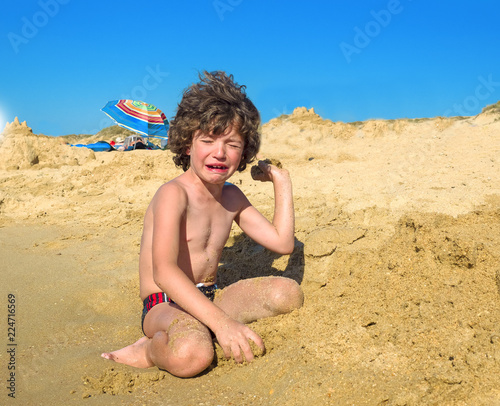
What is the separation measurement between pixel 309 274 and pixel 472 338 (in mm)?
1163

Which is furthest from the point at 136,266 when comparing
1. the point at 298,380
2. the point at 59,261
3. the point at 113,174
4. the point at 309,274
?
the point at 113,174

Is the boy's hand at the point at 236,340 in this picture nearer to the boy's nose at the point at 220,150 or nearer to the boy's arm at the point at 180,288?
the boy's arm at the point at 180,288

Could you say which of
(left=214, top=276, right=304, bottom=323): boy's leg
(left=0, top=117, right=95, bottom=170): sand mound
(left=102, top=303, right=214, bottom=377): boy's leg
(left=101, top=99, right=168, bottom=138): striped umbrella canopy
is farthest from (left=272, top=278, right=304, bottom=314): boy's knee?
(left=101, top=99, right=168, bottom=138): striped umbrella canopy

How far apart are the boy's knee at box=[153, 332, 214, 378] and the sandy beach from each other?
0.05m

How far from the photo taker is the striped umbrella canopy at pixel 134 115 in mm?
12094

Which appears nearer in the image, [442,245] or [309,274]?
[442,245]

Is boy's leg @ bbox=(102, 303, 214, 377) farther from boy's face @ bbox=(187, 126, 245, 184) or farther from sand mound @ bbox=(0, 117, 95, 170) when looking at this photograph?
sand mound @ bbox=(0, 117, 95, 170)

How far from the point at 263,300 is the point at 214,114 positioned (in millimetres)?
993

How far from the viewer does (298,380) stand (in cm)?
168

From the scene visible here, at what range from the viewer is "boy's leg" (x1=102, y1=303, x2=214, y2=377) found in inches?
71.6

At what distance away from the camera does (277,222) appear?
2586 millimetres

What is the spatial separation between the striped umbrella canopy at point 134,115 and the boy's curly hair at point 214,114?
10093mm

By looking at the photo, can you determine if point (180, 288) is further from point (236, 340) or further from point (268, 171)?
point (268, 171)

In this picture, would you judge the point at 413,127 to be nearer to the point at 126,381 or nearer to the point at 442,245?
the point at 442,245
